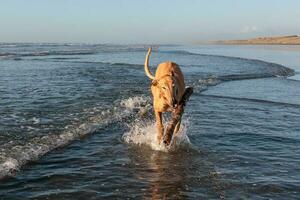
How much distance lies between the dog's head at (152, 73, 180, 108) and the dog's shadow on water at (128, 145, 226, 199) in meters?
0.90

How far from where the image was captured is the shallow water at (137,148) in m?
→ 6.12

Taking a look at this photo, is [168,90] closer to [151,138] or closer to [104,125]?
[151,138]

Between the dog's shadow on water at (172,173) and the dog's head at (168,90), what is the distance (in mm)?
898

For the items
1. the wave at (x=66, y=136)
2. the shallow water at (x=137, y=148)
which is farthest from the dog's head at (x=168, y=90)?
the wave at (x=66, y=136)

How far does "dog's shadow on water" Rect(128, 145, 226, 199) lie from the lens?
5984 millimetres

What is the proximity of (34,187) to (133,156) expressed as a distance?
7.06ft

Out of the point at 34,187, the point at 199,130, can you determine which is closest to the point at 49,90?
the point at 199,130

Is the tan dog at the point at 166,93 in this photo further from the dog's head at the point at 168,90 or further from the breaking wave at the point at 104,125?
the breaking wave at the point at 104,125

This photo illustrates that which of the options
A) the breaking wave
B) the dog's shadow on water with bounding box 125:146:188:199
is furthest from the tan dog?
the dog's shadow on water with bounding box 125:146:188:199

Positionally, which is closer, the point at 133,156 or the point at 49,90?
the point at 133,156

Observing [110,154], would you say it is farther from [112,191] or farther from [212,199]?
[212,199]

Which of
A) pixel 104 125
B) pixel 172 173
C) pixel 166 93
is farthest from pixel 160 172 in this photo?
pixel 104 125

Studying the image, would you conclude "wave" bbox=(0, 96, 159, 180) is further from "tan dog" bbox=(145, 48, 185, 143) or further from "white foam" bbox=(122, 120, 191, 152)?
"tan dog" bbox=(145, 48, 185, 143)

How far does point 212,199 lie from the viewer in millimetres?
5742
